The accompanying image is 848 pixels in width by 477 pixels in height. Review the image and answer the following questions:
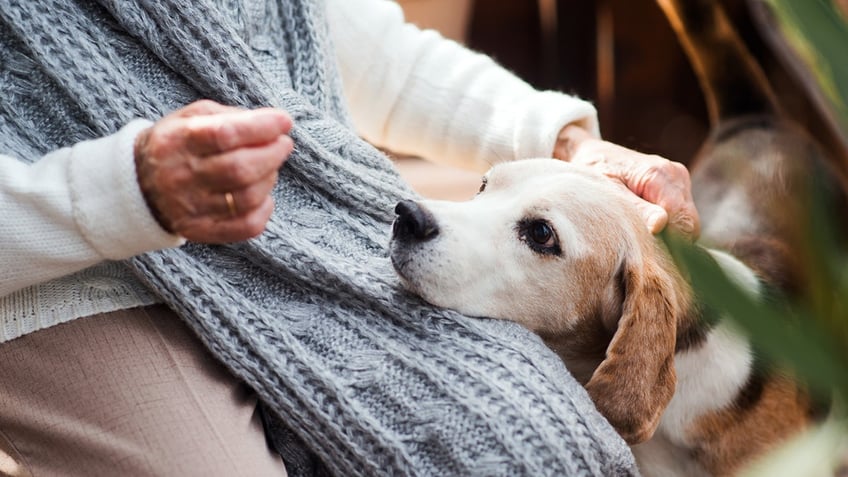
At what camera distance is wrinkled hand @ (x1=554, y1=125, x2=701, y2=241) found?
1.04 metres

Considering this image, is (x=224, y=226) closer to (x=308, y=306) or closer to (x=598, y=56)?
(x=308, y=306)

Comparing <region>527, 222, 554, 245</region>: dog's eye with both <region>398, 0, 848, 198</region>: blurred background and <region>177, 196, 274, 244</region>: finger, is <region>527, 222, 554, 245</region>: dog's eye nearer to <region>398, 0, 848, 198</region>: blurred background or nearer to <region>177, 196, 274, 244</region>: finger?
<region>177, 196, 274, 244</region>: finger

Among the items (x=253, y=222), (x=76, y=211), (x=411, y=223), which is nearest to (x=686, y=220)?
(x=411, y=223)

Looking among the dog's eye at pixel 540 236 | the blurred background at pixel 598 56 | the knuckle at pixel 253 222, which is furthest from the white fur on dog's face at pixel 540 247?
the blurred background at pixel 598 56

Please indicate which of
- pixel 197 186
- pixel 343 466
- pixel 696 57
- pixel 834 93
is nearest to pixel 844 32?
pixel 834 93

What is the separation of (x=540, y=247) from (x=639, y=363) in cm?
16

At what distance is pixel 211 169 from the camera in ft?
2.14

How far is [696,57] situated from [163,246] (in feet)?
4.41

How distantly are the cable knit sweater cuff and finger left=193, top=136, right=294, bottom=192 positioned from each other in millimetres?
66

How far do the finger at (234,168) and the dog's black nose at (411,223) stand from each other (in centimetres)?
23

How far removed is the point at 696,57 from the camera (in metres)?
1.75

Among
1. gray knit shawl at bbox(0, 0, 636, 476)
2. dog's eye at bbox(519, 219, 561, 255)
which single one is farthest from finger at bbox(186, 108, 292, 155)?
dog's eye at bbox(519, 219, 561, 255)

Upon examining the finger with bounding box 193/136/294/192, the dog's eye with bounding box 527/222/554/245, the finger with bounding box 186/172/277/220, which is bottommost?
the dog's eye with bounding box 527/222/554/245

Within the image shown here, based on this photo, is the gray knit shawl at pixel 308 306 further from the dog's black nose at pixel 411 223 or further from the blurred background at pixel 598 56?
the blurred background at pixel 598 56
